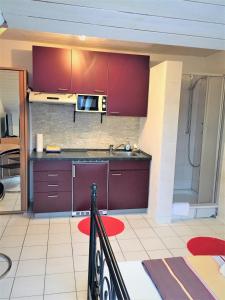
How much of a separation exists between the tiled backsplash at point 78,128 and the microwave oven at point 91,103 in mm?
381

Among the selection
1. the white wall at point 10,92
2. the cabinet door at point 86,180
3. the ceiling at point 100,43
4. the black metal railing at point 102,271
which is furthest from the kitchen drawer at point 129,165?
the black metal railing at point 102,271

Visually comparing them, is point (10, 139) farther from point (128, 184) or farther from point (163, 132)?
point (163, 132)

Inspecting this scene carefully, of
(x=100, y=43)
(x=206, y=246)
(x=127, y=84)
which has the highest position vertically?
(x=100, y=43)

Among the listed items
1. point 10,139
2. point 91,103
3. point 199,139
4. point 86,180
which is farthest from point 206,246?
point 10,139

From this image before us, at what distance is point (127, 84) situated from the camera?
362 centimetres

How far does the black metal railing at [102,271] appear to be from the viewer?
89 centimetres

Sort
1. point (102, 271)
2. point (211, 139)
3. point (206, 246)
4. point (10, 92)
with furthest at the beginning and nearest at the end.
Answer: point (211, 139) → point (10, 92) → point (206, 246) → point (102, 271)

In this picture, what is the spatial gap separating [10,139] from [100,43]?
1863 mm

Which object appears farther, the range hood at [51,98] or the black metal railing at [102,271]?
the range hood at [51,98]

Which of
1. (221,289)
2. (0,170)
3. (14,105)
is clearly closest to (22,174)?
(0,170)

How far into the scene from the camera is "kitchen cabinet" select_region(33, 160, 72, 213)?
133 inches

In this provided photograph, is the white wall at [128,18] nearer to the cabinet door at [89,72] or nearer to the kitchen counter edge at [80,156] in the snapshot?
the cabinet door at [89,72]

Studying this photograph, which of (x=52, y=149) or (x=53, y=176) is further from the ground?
(x=52, y=149)

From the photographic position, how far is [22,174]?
344 cm
